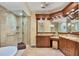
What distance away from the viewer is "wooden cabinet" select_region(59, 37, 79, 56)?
8.19ft

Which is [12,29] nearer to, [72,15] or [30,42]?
[30,42]

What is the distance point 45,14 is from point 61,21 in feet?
1.01

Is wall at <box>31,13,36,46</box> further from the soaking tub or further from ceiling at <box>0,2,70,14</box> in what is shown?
the soaking tub

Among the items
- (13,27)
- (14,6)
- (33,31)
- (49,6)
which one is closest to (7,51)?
(13,27)

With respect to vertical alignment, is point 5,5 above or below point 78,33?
above

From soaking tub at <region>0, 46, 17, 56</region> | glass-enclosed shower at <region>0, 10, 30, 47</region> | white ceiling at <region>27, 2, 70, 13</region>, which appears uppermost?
white ceiling at <region>27, 2, 70, 13</region>

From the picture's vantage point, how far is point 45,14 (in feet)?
8.29

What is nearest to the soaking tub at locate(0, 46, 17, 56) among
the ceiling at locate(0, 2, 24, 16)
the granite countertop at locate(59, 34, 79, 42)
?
the ceiling at locate(0, 2, 24, 16)

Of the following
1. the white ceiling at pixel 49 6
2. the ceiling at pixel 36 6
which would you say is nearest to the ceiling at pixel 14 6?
the ceiling at pixel 36 6

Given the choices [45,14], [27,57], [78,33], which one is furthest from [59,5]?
[27,57]

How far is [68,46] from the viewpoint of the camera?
2.66 meters

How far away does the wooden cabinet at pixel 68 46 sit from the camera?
2.50 metres

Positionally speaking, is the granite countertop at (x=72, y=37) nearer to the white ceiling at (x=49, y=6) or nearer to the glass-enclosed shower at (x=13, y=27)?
the white ceiling at (x=49, y=6)

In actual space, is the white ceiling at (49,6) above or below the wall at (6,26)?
above
